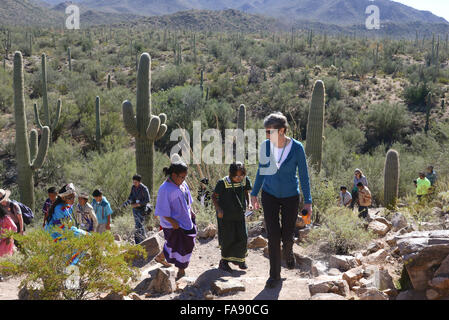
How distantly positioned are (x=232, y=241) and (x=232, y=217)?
30 centimetres

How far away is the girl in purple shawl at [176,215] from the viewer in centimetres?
478

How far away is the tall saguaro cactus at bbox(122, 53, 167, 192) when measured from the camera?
1017 centimetres

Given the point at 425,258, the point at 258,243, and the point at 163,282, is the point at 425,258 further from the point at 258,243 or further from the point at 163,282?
the point at 258,243

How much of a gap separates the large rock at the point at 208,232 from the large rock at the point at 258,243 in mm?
812

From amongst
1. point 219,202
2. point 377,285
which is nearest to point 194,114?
point 219,202

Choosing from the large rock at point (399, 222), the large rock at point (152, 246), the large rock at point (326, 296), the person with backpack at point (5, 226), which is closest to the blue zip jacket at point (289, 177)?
the large rock at point (326, 296)

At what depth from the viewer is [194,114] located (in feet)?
72.7

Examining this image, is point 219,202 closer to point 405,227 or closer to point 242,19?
point 405,227

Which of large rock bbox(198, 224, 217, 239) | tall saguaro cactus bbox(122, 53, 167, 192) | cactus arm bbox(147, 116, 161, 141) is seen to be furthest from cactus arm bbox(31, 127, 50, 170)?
large rock bbox(198, 224, 217, 239)

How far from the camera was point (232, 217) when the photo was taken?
520cm

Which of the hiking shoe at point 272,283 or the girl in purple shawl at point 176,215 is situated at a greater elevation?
the girl in purple shawl at point 176,215

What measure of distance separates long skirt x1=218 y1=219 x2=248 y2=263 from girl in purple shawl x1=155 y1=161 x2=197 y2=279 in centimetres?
42

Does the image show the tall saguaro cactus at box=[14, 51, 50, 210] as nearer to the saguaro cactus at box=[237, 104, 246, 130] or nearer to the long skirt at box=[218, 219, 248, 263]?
the saguaro cactus at box=[237, 104, 246, 130]

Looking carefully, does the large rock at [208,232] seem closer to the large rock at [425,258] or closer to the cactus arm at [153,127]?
the large rock at [425,258]
